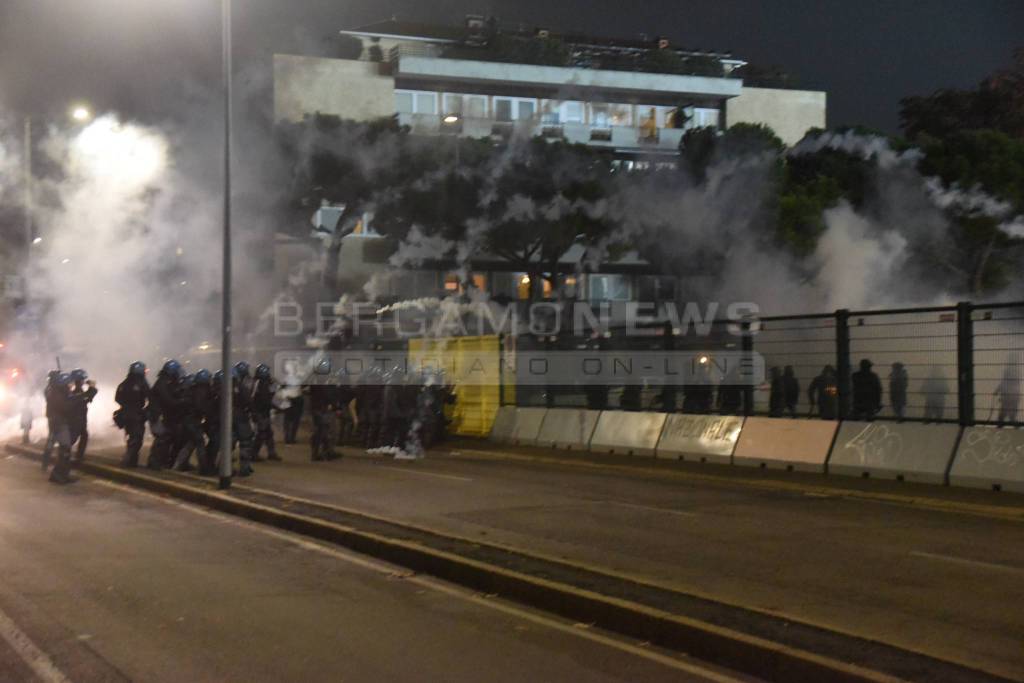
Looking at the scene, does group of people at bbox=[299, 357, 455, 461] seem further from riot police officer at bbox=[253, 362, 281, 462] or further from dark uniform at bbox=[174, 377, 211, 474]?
dark uniform at bbox=[174, 377, 211, 474]

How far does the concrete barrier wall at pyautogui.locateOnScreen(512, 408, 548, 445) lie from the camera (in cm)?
2200

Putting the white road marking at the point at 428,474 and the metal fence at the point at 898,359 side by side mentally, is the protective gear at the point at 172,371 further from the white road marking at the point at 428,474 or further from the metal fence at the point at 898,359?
the metal fence at the point at 898,359

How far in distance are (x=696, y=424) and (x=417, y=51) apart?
27.8 m

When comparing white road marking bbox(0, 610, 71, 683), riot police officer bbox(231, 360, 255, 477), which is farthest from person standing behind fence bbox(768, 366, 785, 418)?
white road marking bbox(0, 610, 71, 683)

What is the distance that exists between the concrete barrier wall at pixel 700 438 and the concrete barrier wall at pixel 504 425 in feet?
14.7

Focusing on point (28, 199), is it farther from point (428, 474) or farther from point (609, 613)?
point (609, 613)

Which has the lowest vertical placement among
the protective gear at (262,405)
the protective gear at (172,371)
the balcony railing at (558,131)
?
the protective gear at (262,405)

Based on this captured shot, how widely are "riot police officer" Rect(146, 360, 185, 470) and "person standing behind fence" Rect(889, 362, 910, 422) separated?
1079cm

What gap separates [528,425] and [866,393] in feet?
25.8

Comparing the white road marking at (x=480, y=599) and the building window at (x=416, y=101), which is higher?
the building window at (x=416, y=101)

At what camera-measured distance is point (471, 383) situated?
79.6 feet

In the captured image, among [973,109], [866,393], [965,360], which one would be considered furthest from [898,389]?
[973,109]

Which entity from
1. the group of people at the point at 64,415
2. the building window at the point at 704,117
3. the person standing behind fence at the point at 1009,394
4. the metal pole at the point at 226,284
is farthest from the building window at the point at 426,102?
the person standing behind fence at the point at 1009,394

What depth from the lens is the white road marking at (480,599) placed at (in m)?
6.33
